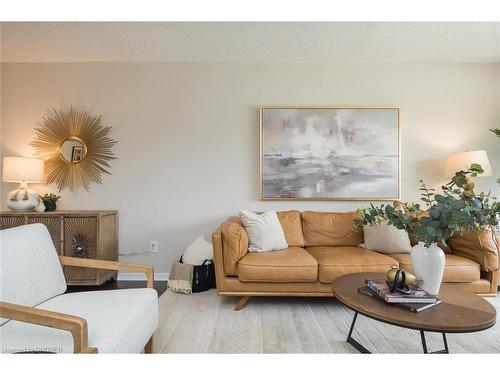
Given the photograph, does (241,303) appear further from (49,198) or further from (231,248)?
(49,198)

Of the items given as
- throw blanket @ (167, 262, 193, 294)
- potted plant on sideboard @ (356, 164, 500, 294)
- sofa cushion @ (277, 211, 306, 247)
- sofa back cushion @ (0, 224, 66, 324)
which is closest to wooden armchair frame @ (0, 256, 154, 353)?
sofa back cushion @ (0, 224, 66, 324)

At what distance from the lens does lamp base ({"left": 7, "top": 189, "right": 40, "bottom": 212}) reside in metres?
2.70

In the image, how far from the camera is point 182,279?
253 centimetres

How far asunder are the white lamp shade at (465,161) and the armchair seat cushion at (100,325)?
A: 9.73 ft

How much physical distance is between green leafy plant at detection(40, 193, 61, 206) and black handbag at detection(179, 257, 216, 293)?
169cm

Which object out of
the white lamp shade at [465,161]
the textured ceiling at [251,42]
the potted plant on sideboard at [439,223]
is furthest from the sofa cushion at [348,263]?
the textured ceiling at [251,42]

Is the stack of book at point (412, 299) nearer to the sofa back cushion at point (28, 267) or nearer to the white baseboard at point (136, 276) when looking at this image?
the sofa back cushion at point (28, 267)

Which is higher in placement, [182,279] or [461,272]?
[461,272]

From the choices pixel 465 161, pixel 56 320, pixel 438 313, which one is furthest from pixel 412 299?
pixel 465 161

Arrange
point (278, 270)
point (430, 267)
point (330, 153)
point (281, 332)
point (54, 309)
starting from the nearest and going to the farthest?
1. point (54, 309)
2. point (430, 267)
3. point (281, 332)
4. point (278, 270)
5. point (330, 153)

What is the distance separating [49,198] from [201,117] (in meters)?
1.80

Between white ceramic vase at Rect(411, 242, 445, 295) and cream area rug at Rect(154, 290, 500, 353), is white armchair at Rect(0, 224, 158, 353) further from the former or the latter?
white ceramic vase at Rect(411, 242, 445, 295)

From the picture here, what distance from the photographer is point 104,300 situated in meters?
1.32

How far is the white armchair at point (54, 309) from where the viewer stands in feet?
3.00
